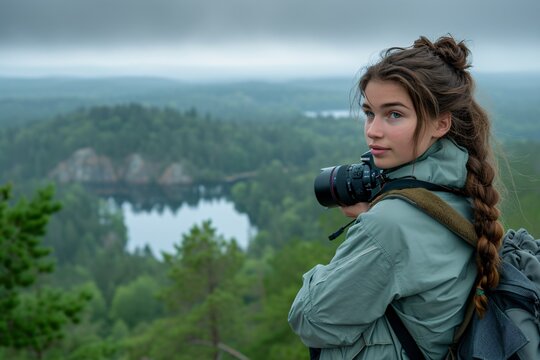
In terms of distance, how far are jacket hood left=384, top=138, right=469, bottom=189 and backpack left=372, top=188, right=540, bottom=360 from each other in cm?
8

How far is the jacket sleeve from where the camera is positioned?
135cm

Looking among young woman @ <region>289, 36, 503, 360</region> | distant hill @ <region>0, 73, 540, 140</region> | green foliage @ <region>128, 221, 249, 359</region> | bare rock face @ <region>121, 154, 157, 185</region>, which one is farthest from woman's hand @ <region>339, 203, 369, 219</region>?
distant hill @ <region>0, 73, 540, 140</region>

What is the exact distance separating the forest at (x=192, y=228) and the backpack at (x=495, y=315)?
32 centimetres

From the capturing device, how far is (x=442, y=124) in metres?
1.50

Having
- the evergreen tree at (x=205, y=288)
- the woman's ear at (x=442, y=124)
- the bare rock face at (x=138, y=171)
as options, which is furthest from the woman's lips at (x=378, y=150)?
the bare rock face at (x=138, y=171)

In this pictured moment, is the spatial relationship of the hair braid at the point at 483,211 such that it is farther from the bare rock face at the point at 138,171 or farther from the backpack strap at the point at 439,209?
the bare rock face at the point at 138,171

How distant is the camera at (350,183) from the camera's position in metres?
1.69

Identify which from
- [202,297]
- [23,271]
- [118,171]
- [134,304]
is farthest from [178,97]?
[23,271]

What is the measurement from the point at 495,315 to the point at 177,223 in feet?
200

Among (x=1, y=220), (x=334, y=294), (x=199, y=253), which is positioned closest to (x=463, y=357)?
(x=334, y=294)

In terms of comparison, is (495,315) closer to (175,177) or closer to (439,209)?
(439,209)

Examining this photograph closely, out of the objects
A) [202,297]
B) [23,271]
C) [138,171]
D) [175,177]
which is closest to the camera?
[23,271]

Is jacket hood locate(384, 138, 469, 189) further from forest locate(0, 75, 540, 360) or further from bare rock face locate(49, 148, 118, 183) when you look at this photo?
bare rock face locate(49, 148, 118, 183)

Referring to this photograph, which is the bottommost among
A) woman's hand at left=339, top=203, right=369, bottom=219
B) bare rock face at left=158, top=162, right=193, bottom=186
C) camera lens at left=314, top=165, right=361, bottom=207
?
bare rock face at left=158, top=162, right=193, bottom=186
